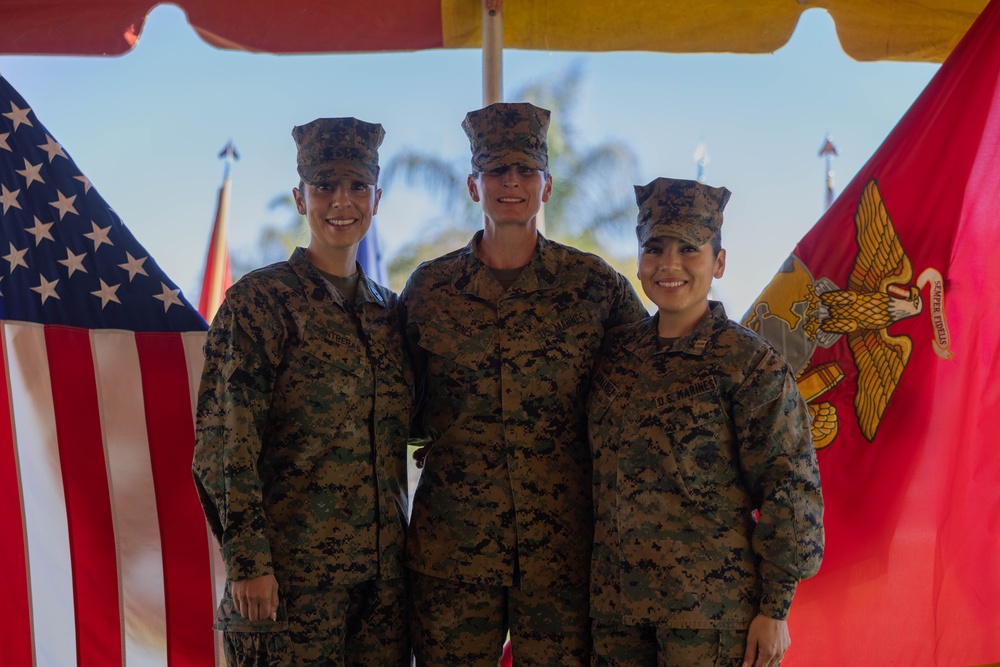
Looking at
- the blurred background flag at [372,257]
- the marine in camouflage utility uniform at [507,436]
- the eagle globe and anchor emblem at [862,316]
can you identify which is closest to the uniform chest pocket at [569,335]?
the marine in camouflage utility uniform at [507,436]

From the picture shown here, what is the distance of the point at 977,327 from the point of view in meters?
3.12

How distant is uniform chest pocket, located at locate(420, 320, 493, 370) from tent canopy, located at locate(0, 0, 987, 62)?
5.04 feet

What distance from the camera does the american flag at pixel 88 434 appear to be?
3.04m

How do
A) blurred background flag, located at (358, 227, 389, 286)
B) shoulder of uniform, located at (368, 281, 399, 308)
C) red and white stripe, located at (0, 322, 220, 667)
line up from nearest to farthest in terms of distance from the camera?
1. shoulder of uniform, located at (368, 281, 399, 308)
2. red and white stripe, located at (0, 322, 220, 667)
3. blurred background flag, located at (358, 227, 389, 286)

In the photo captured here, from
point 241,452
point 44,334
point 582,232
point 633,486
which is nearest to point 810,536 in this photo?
point 633,486

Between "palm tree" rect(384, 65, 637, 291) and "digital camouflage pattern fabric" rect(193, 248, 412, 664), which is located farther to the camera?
"palm tree" rect(384, 65, 637, 291)

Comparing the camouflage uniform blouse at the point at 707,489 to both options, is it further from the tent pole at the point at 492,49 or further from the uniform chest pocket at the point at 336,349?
the tent pole at the point at 492,49

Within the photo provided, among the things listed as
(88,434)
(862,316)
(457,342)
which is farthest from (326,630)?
(862,316)

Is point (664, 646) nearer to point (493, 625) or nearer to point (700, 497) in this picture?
point (700, 497)

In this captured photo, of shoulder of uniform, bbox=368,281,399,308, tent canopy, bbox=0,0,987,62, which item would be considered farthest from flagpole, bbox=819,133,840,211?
shoulder of uniform, bbox=368,281,399,308

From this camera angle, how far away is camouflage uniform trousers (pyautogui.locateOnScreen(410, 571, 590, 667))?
Answer: 233 cm

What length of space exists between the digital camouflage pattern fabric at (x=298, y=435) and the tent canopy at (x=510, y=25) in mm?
1458

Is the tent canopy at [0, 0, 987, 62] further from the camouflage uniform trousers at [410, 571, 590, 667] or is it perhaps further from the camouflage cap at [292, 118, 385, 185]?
the camouflage uniform trousers at [410, 571, 590, 667]

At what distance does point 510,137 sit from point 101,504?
1.99 m
